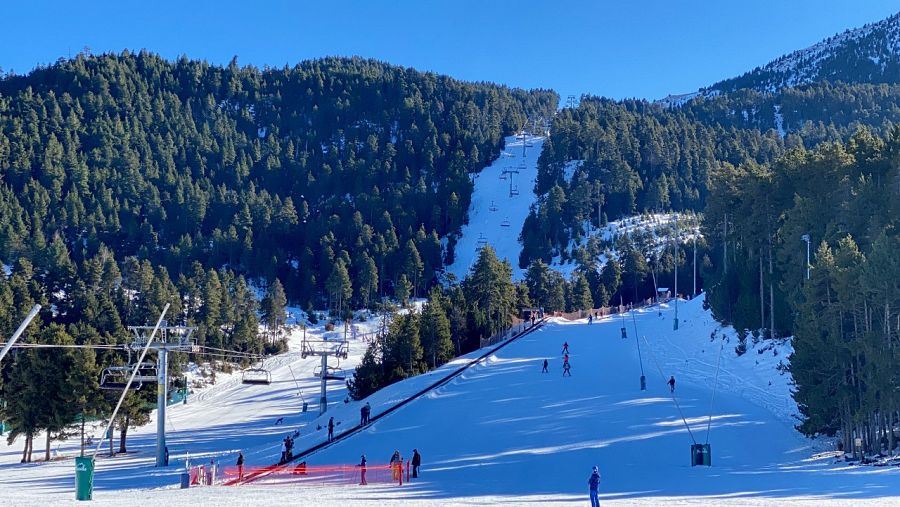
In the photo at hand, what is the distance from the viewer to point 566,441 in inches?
1310

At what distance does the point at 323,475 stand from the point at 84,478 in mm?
8058

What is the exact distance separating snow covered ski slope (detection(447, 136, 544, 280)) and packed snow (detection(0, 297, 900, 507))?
3099 inches

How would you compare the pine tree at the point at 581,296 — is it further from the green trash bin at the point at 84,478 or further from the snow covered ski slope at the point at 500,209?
the green trash bin at the point at 84,478

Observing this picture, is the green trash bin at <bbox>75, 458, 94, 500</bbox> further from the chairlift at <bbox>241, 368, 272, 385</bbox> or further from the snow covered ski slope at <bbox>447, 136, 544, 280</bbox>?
the snow covered ski slope at <bbox>447, 136, 544, 280</bbox>

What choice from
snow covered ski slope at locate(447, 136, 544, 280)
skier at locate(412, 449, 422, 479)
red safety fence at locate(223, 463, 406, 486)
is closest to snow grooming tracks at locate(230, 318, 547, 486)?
red safety fence at locate(223, 463, 406, 486)

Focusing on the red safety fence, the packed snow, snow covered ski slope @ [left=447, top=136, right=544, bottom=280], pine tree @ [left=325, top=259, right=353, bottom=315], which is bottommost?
the red safety fence

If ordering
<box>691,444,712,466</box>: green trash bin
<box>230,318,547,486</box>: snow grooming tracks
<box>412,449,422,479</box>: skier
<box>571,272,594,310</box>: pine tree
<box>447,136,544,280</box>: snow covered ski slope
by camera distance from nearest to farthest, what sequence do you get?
1. <box>412,449,422,479</box>: skier
2. <box>691,444,712,466</box>: green trash bin
3. <box>230,318,547,486</box>: snow grooming tracks
4. <box>571,272,594,310</box>: pine tree
5. <box>447,136,544,280</box>: snow covered ski slope

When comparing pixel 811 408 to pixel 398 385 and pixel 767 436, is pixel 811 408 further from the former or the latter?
pixel 398 385

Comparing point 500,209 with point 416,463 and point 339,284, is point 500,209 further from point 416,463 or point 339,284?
point 416,463

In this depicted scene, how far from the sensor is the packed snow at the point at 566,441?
22.7 meters

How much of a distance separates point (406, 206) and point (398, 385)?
10982 centimetres

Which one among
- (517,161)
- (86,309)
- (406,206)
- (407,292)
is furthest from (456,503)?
(517,161)

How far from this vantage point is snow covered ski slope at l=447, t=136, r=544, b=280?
146 m

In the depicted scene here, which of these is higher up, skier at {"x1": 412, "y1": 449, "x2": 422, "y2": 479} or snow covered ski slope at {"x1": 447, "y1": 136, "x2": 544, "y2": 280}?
snow covered ski slope at {"x1": 447, "y1": 136, "x2": 544, "y2": 280}
